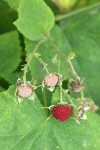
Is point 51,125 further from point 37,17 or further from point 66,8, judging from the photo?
point 66,8

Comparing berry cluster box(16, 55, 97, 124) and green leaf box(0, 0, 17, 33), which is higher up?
green leaf box(0, 0, 17, 33)

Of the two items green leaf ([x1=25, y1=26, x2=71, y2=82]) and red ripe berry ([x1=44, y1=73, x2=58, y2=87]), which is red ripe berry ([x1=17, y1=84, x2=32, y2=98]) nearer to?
red ripe berry ([x1=44, y1=73, x2=58, y2=87])

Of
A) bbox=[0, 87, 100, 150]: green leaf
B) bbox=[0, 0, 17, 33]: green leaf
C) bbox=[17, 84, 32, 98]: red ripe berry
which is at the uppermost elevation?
bbox=[0, 0, 17, 33]: green leaf

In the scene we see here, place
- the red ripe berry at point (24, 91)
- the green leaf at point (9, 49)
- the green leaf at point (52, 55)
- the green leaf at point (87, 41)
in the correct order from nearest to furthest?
1. the red ripe berry at point (24, 91)
2. the green leaf at point (52, 55)
3. the green leaf at point (9, 49)
4. the green leaf at point (87, 41)

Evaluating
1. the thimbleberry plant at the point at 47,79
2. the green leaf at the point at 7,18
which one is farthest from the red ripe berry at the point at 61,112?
the green leaf at the point at 7,18

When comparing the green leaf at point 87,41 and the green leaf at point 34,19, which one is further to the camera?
the green leaf at point 87,41

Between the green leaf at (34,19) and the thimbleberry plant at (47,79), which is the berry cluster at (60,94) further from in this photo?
the green leaf at (34,19)

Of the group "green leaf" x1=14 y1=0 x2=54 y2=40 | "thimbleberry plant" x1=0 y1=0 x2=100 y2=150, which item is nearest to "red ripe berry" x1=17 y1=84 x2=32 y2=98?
"thimbleberry plant" x1=0 y1=0 x2=100 y2=150

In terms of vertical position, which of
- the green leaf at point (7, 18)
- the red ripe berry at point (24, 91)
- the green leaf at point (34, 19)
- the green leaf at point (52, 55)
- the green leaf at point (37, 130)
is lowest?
the green leaf at point (37, 130)
